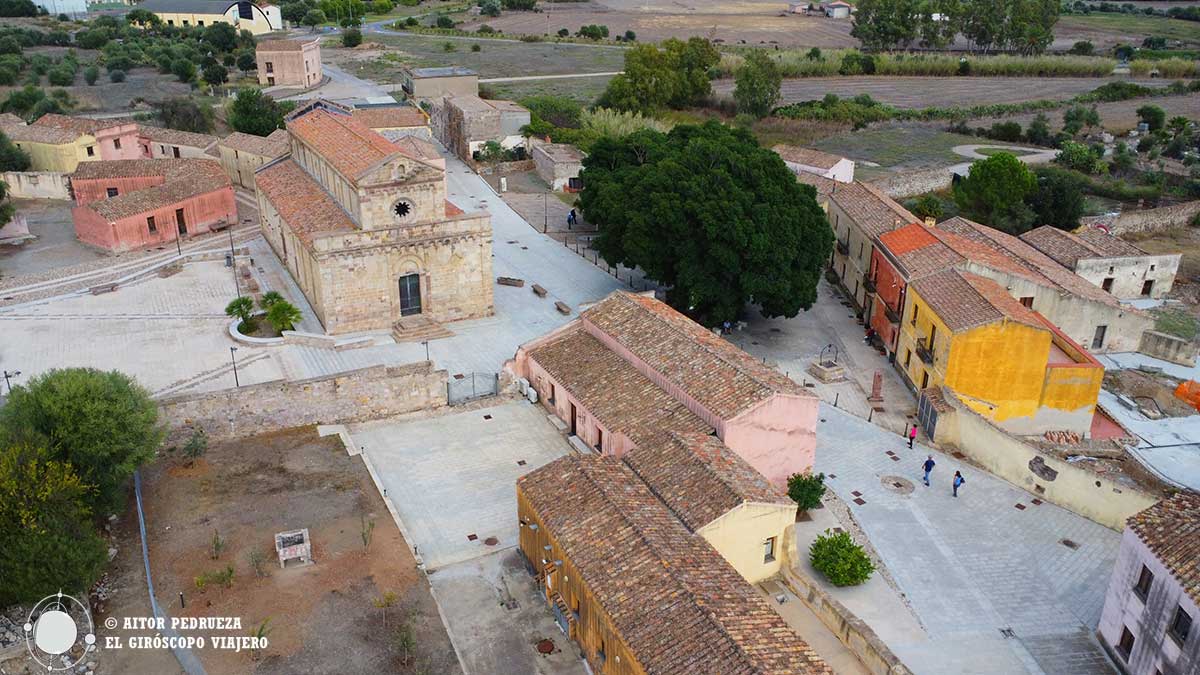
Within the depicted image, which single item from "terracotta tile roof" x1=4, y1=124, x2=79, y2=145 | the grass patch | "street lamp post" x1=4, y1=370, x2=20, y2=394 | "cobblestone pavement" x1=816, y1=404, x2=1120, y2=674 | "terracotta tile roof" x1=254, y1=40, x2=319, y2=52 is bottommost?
"cobblestone pavement" x1=816, y1=404, x2=1120, y2=674

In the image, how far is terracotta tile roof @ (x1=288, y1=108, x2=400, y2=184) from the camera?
3688 cm

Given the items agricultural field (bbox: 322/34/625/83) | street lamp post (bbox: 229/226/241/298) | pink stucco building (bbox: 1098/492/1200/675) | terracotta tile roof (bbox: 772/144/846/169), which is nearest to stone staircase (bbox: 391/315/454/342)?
street lamp post (bbox: 229/226/241/298)

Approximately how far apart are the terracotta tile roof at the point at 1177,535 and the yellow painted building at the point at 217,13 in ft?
391

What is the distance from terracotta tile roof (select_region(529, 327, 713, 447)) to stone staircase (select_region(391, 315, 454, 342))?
5323 millimetres

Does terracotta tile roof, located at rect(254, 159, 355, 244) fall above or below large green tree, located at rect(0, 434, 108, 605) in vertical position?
above

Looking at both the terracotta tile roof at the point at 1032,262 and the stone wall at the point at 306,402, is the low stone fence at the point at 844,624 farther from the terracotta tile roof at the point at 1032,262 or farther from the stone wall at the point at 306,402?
the terracotta tile roof at the point at 1032,262

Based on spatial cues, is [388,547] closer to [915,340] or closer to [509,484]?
[509,484]

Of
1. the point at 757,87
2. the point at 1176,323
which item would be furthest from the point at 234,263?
the point at 757,87

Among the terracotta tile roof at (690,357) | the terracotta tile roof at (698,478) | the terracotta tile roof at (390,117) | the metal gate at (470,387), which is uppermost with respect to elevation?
the terracotta tile roof at (390,117)

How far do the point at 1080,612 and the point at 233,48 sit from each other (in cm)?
10314

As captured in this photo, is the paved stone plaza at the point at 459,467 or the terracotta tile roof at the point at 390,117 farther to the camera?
the terracotta tile roof at the point at 390,117

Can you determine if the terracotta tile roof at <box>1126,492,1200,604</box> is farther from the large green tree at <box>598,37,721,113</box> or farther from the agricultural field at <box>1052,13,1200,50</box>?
the agricultural field at <box>1052,13,1200,50</box>

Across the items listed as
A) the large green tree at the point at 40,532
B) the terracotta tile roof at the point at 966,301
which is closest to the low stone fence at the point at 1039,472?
the terracotta tile roof at the point at 966,301

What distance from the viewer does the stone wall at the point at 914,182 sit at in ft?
204
